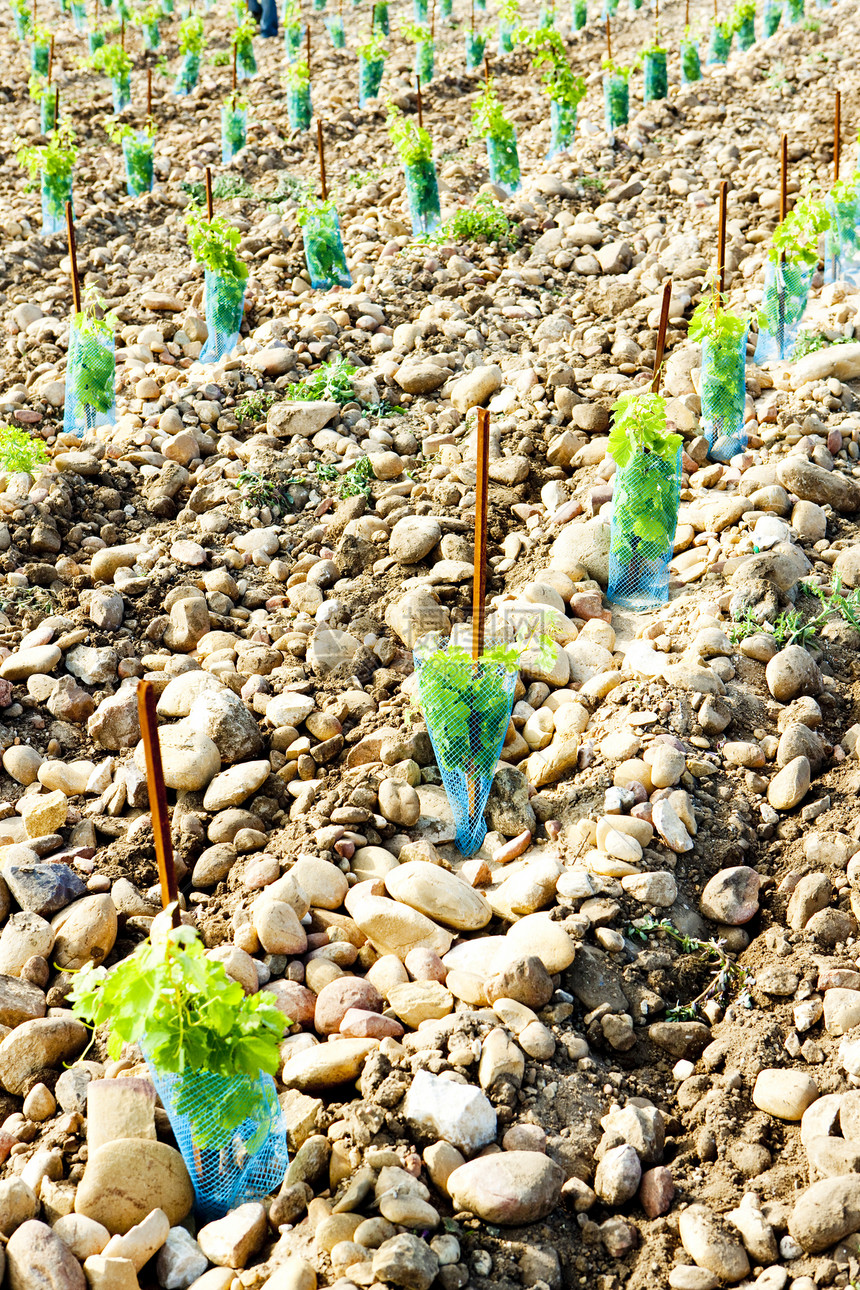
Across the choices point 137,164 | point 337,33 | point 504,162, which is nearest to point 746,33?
point 337,33

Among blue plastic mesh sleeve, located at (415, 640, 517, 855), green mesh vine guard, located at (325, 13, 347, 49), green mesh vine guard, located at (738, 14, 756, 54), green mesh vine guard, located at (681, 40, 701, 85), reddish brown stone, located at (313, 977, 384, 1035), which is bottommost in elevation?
reddish brown stone, located at (313, 977, 384, 1035)

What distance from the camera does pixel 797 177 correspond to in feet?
28.0

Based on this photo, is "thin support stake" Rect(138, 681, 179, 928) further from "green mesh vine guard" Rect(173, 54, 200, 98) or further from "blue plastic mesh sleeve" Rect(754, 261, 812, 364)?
"green mesh vine guard" Rect(173, 54, 200, 98)

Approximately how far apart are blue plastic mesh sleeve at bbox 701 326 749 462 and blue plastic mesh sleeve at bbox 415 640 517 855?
2399 mm

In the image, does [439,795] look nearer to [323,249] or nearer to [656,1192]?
[656,1192]

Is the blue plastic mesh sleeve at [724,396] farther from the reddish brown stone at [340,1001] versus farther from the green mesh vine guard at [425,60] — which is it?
the green mesh vine guard at [425,60]

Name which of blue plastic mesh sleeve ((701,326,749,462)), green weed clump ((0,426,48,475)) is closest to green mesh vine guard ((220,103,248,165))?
green weed clump ((0,426,48,475))

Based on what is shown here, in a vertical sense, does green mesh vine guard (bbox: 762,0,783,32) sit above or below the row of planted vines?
above

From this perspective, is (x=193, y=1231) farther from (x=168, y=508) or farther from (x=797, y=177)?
(x=797, y=177)

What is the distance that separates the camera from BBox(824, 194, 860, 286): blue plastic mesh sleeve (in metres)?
7.05

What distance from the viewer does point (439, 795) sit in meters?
4.06

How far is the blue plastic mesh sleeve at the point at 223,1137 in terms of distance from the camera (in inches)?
104

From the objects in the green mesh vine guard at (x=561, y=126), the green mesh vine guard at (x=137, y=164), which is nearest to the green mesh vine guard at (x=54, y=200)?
the green mesh vine guard at (x=137, y=164)

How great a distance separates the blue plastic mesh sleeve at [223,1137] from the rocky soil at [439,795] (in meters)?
0.08
